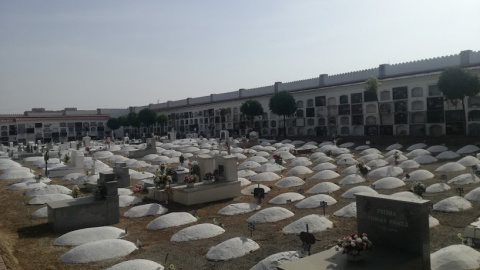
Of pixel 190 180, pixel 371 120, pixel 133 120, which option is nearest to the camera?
pixel 190 180

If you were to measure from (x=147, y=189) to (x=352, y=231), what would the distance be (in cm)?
1276

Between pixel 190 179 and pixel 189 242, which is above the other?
pixel 190 179

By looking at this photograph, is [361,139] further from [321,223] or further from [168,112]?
[168,112]

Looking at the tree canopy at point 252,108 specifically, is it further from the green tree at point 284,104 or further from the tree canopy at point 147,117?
the tree canopy at point 147,117

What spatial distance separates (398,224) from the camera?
9.95 metres

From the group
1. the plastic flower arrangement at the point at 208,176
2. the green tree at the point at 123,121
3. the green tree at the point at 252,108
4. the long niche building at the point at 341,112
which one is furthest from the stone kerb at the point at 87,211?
the green tree at the point at 123,121

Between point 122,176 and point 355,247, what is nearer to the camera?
point 355,247

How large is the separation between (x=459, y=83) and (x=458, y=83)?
9cm

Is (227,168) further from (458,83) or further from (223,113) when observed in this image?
(223,113)

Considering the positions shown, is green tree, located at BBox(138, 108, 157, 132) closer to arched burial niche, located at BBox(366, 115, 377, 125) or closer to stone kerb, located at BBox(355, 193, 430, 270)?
arched burial niche, located at BBox(366, 115, 377, 125)

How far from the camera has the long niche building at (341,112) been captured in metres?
47.6

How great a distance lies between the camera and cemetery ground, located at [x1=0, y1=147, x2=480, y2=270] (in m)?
12.2

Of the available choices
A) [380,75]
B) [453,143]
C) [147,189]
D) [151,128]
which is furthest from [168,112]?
[147,189]

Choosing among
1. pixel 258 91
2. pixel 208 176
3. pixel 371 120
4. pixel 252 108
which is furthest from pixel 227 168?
pixel 258 91
